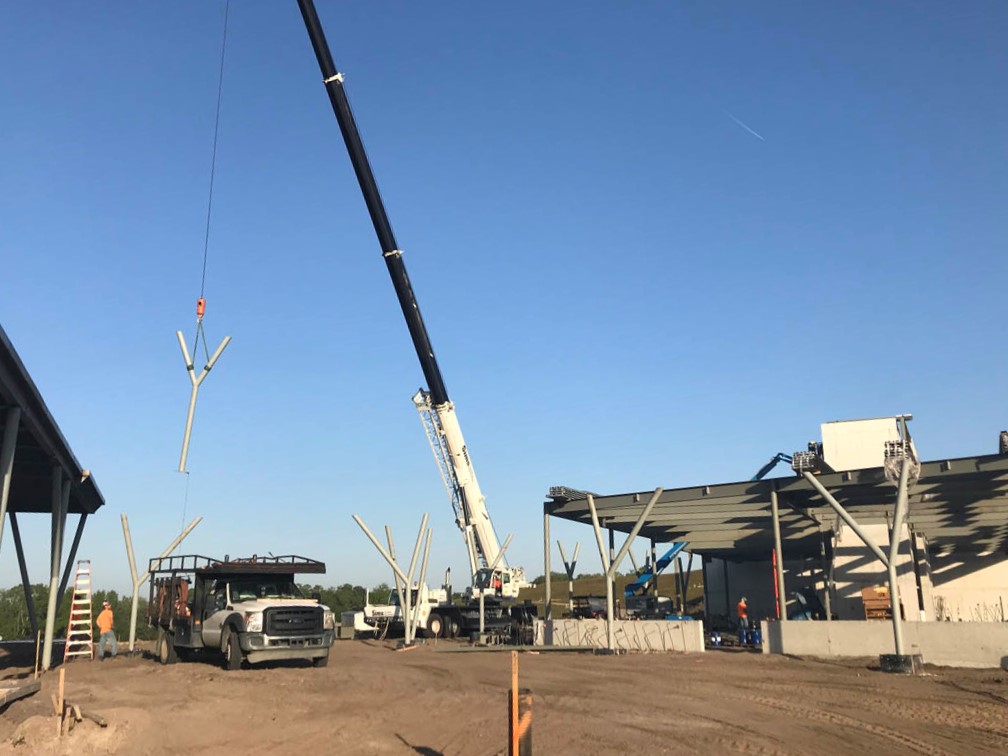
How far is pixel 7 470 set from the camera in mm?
Answer: 18234

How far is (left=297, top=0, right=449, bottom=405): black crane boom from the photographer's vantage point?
30.9 metres

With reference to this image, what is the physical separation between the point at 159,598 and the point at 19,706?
1057 centimetres

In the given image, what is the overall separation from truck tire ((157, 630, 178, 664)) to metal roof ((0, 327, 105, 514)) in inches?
232

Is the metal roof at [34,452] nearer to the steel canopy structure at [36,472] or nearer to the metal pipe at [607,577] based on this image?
the steel canopy structure at [36,472]

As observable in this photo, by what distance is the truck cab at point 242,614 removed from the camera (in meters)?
20.4

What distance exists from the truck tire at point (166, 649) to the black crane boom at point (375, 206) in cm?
1627

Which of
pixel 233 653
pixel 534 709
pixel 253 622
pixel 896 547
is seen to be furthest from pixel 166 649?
pixel 896 547

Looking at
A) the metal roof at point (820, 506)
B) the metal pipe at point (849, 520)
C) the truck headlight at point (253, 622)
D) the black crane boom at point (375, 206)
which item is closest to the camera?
the truck headlight at point (253, 622)

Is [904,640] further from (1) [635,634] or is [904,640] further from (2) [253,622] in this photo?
(2) [253,622]

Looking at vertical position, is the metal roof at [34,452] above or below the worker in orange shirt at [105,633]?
above

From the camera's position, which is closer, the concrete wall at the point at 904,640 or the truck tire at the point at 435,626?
the concrete wall at the point at 904,640

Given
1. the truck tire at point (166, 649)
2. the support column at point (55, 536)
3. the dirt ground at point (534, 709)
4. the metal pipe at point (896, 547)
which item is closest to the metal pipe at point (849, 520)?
the metal pipe at point (896, 547)

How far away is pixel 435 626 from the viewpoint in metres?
37.6

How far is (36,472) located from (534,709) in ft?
69.3
